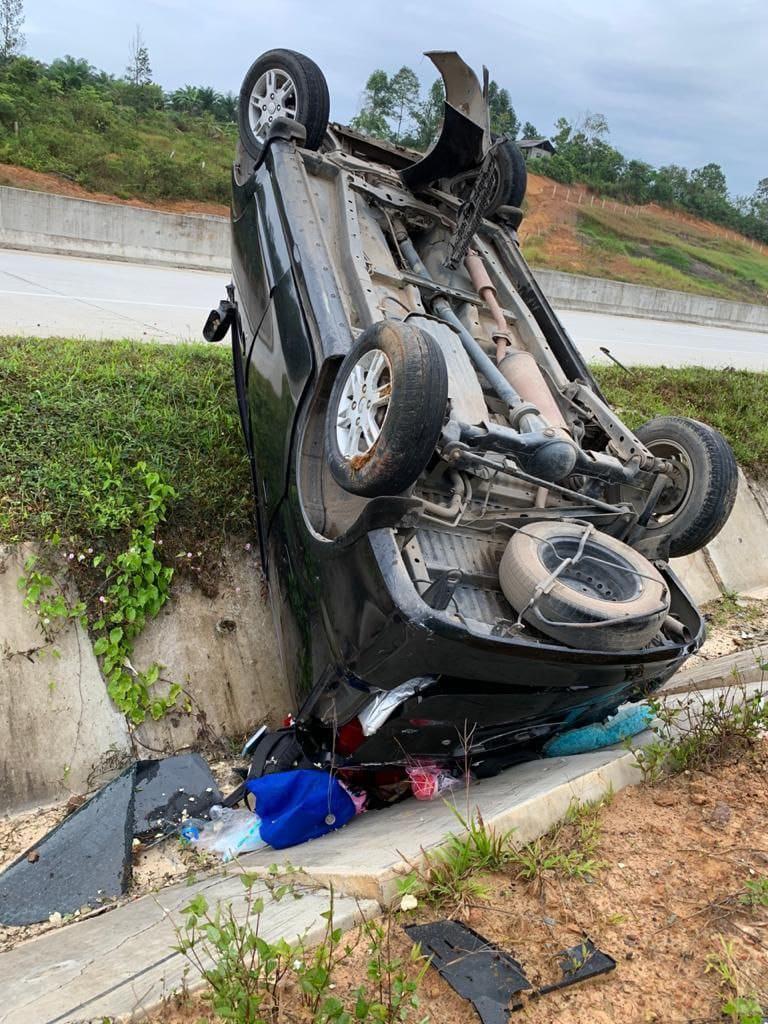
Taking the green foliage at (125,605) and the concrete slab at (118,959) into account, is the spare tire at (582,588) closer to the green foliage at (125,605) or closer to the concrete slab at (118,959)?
the concrete slab at (118,959)

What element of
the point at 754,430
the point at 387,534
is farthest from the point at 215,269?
the point at 387,534

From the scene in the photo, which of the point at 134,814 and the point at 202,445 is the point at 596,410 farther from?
the point at 134,814

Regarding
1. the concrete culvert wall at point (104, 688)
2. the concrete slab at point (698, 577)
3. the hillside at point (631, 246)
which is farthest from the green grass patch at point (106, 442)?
the hillside at point (631, 246)

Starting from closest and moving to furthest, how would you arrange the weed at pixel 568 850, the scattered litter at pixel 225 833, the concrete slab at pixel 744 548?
the weed at pixel 568 850 < the scattered litter at pixel 225 833 < the concrete slab at pixel 744 548

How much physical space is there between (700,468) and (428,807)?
2077 millimetres

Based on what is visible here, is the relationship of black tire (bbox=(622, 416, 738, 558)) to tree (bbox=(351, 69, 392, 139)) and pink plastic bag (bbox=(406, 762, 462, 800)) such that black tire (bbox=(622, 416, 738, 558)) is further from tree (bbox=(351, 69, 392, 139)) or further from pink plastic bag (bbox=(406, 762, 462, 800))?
tree (bbox=(351, 69, 392, 139))

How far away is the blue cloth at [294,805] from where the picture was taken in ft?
10.8

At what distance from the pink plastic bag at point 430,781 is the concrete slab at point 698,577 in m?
3.90

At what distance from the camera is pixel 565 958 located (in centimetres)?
201

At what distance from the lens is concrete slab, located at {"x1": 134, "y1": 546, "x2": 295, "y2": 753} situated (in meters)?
4.21

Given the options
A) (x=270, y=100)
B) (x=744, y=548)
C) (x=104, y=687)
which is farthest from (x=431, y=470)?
(x=744, y=548)

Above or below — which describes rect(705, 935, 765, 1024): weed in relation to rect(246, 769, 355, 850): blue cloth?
above

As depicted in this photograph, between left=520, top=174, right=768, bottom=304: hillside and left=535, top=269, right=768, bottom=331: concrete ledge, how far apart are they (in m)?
4.45

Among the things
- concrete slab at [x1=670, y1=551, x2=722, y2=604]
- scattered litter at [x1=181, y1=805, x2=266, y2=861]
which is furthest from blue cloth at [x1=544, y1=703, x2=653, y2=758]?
concrete slab at [x1=670, y1=551, x2=722, y2=604]
